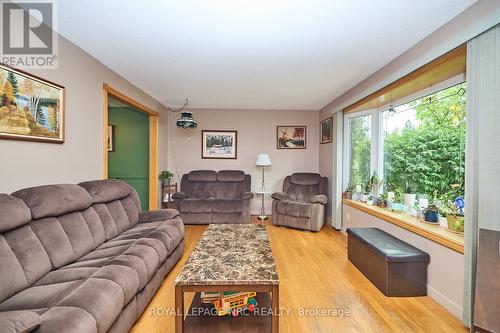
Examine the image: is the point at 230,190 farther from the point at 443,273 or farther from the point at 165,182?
the point at 443,273

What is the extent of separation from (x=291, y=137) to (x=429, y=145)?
284 centimetres

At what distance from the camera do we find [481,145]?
1558mm

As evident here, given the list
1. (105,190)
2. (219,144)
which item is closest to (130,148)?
(219,144)

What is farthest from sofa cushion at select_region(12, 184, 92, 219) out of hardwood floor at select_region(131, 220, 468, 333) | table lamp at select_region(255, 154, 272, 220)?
table lamp at select_region(255, 154, 272, 220)

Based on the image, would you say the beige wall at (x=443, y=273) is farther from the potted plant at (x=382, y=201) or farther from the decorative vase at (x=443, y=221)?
the potted plant at (x=382, y=201)

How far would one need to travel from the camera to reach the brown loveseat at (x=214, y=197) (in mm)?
4266

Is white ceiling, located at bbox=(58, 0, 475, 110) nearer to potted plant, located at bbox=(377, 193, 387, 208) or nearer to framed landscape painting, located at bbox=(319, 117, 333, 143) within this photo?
A: framed landscape painting, located at bbox=(319, 117, 333, 143)

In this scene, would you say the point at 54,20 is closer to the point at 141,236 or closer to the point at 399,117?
the point at 141,236

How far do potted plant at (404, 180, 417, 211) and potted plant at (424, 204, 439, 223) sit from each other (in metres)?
0.34

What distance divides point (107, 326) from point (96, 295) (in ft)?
0.60

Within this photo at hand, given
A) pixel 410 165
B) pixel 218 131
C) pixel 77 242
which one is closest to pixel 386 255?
pixel 410 165

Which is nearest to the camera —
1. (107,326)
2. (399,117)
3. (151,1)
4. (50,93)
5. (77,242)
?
(107,326)

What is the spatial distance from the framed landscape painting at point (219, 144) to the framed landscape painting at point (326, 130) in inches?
75.6

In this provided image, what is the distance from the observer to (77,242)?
6.05 ft
